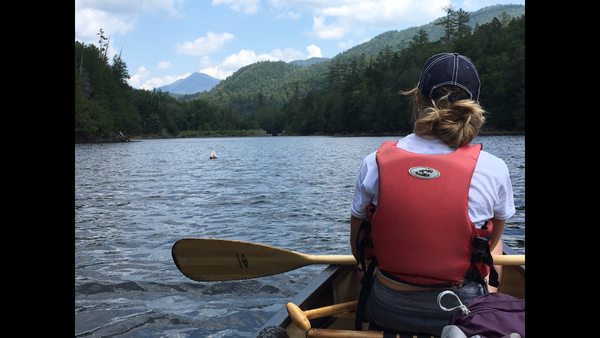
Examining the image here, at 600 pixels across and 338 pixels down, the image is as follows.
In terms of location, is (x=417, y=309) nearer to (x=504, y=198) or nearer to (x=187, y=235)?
(x=504, y=198)

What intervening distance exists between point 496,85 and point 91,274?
76013 millimetres

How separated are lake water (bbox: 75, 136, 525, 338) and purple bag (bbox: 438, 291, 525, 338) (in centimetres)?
362

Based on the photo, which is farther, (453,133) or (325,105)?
(325,105)

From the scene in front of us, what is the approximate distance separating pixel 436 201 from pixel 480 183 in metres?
0.19

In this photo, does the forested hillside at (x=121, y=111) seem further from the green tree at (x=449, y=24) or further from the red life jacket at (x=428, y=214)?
the green tree at (x=449, y=24)

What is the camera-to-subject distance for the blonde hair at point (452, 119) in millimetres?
2350

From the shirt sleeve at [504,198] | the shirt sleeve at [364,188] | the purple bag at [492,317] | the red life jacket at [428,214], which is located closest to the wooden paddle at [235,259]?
the shirt sleeve at [364,188]

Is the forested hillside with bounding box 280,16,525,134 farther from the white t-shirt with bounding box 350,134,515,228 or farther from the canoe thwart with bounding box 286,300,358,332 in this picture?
the white t-shirt with bounding box 350,134,515,228

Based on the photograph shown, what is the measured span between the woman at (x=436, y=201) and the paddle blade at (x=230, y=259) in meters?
1.53

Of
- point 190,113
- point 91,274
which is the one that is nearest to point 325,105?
point 190,113
